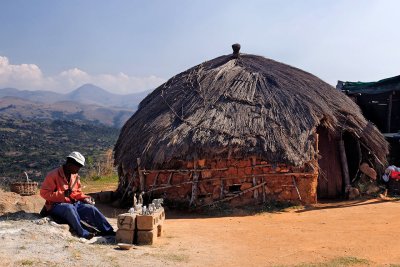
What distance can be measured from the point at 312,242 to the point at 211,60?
7.95m

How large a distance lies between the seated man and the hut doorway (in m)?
6.91

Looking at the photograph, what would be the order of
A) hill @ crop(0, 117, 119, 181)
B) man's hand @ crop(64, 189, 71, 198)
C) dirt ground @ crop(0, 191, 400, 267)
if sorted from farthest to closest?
hill @ crop(0, 117, 119, 181) < man's hand @ crop(64, 189, 71, 198) < dirt ground @ crop(0, 191, 400, 267)

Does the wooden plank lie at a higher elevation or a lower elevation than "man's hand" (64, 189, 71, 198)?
higher

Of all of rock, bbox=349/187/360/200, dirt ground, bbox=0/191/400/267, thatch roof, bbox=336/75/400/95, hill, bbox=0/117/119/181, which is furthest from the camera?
hill, bbox=0/117/119/181

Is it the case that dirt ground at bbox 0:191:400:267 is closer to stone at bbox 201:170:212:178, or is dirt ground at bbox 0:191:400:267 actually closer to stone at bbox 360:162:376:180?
stone at bbox 201:170:212:178

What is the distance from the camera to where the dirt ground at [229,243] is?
581 cm

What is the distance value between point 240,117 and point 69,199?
16.7 ft

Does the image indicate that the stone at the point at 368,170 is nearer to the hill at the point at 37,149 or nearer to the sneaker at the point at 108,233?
the sneaker at the point at 108,233

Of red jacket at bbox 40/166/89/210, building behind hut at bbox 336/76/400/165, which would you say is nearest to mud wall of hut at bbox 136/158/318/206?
red jacket at bbox 40/166/89/210

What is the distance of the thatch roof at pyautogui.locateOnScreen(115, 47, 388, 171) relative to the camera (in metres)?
10.6

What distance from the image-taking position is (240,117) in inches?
438

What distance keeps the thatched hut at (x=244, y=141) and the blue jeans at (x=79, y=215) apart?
141 inches

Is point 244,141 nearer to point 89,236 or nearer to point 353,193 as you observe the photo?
point 353,193

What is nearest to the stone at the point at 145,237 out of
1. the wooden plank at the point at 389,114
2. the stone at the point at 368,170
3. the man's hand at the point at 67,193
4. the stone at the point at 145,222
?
the stone at the point at 145,222
